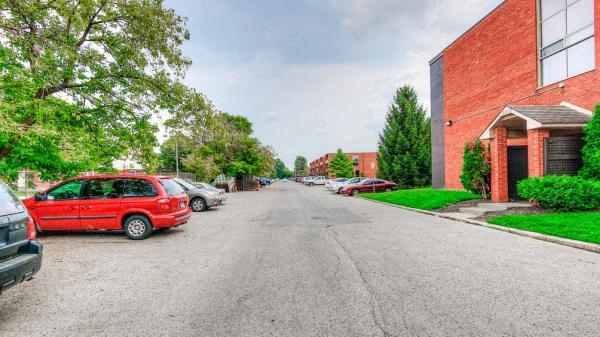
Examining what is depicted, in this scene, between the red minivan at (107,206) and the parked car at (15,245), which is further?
the red minivan at (107,206)

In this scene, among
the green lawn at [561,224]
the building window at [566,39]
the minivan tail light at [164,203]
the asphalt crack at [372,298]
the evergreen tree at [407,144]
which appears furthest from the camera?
the evergreen tree at [407,144]

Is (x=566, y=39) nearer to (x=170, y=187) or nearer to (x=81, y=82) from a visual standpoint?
(x=170, y=187)

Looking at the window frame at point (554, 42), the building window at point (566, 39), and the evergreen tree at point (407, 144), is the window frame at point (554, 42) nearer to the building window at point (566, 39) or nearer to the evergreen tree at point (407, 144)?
the building window at point (566, 39)

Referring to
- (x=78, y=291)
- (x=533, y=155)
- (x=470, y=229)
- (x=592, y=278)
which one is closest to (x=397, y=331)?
(x=592, y=278)

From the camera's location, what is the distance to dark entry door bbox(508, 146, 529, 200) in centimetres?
1198

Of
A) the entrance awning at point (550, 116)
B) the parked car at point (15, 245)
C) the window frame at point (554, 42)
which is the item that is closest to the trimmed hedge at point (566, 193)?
the entrance awning at point (550, 116)

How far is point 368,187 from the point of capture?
2486cm

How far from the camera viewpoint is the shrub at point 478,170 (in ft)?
43.0

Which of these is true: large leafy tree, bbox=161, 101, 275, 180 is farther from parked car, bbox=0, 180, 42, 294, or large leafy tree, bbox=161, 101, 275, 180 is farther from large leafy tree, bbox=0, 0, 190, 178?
parked car, bbox=0, 180, 42, 294

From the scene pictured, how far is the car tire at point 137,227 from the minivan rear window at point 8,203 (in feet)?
11.7

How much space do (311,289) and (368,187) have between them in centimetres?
2189

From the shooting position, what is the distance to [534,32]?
1228 centimetres

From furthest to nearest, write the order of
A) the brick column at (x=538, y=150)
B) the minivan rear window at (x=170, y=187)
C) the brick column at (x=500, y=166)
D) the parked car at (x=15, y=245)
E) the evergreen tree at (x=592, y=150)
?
the brick column at (x=500, y=166)
the brick column at (x=538, y=150)
the evergreen tree at (x=592, y=150)
the minivan rear window at (x=170, y=187)
the parked car at (x=15, y=245)

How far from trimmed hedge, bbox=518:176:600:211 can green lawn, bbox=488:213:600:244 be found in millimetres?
588
